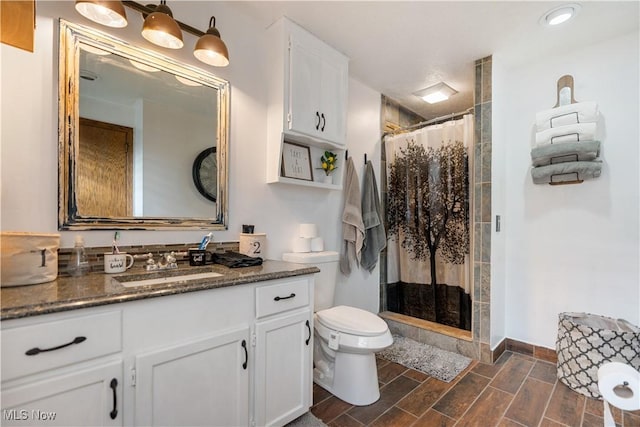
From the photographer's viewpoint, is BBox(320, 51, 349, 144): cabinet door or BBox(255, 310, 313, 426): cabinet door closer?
BBox(255, 310, 313, 426): cabinet door

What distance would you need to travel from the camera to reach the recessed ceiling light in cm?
175

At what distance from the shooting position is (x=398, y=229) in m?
2.98

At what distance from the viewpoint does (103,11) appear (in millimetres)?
1257

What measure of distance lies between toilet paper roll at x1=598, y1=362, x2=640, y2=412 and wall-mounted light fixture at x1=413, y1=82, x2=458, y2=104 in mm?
2573

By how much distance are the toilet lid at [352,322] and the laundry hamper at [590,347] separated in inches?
51.1

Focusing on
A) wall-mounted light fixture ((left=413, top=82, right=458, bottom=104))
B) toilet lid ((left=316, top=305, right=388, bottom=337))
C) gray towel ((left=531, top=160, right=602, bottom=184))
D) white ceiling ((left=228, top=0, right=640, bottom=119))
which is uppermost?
white ceiling ((left=228, top=0, right=640, bottom=119))

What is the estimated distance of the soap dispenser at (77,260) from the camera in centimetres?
126

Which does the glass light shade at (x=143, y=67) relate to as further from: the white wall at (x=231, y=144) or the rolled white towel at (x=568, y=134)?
the rolled white towel at (x=568, y=134)

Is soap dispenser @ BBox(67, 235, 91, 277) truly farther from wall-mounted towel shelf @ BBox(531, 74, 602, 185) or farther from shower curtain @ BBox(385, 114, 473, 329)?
wall-mounted towel shelf @ BBox(531, 74, 602, 185)

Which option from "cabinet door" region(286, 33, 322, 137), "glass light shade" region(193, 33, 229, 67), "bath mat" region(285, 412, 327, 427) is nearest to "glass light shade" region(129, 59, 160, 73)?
"glass light shade" region(193, 33, 229, 67)

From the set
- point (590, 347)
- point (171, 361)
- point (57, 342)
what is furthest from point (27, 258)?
point (590, 347)

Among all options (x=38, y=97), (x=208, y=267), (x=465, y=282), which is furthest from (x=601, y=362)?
(x=38, y=97)

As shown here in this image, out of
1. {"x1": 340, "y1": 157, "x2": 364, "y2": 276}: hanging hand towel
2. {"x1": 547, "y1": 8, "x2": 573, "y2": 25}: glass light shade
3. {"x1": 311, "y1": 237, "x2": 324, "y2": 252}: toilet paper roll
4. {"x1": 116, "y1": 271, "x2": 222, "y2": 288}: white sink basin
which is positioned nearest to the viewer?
{"x1": 116, "y1": 271, "x2": 222, "y2": 288}: white sink basin

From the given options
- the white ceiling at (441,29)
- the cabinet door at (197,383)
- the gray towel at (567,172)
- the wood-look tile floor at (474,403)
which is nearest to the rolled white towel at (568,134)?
the gray towel at (567,172)
